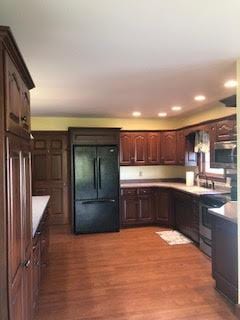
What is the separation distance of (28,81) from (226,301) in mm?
2915

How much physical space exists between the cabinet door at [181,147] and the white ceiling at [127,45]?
2.01m

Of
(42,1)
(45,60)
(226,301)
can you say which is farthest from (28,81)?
(226,301)

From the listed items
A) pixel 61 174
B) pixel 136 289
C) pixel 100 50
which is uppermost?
pixel 100 50

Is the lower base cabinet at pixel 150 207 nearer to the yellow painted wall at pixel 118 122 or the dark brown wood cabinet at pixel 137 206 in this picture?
the dark brown wood cabinet at pixel 137 206

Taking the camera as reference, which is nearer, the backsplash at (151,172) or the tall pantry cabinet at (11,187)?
the tall pantry cabinet at (11,187)

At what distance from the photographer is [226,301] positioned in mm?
2994

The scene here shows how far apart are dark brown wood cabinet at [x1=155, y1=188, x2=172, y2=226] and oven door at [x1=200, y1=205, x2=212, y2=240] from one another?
1448mm

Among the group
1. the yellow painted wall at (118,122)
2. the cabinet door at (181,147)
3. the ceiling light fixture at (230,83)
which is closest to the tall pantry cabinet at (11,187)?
the ceiling light fixture at (230,83)

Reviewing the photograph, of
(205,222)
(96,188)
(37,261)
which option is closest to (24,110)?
(37,261)

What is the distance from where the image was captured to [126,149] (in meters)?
6.41

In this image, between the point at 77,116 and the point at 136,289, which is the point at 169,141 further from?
the point at 136,289

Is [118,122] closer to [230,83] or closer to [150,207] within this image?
[150,207]

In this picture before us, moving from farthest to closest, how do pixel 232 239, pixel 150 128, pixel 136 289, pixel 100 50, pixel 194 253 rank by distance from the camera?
pixel 150 128 → pixel 194 253 → pixel 136 289 → pixel 232 239 → pixel 100 50

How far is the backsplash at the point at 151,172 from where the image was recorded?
6.71 meters
